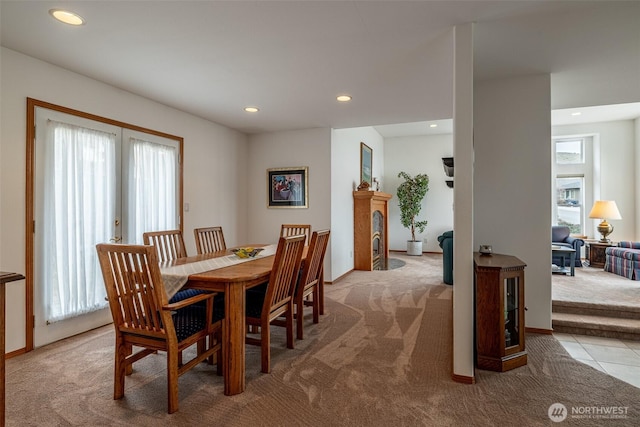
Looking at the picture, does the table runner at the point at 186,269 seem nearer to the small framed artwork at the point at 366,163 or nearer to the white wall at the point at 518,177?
the white wall at the point at 518,177

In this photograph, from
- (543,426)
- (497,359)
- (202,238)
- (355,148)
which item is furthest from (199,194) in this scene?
(543,426)

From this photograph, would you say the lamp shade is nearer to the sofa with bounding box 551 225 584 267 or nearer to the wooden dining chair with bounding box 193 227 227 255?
the sofa with bounding box 551 225 584 267

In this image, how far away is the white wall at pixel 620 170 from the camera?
6805mm

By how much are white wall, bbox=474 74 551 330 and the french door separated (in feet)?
12.2

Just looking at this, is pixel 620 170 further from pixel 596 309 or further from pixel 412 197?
pixel 596 309

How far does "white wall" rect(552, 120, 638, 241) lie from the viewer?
6805mm

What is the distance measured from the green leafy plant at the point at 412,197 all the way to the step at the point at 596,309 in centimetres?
479

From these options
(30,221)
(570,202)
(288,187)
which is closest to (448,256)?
(288,187)

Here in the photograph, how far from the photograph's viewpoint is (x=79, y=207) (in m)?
3.17

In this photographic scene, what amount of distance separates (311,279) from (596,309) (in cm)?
302

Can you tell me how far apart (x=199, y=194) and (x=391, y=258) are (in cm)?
481

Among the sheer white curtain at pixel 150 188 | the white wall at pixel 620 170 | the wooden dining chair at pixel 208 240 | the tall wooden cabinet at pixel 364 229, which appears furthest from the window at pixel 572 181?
the sheer white curtain at pixel 150 188

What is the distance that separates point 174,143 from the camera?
4297mm

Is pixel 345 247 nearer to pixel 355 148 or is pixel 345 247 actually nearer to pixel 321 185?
pixel 321 185
